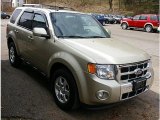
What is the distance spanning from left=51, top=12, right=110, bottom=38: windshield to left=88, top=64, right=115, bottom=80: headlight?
4.06ft

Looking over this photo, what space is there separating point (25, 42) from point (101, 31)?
182 centimetres

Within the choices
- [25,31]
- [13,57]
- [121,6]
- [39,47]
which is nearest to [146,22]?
[13,57]

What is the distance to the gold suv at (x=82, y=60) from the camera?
420 cm

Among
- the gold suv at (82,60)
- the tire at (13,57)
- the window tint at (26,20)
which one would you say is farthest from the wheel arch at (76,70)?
the tire at (13,57)

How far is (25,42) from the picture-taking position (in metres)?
6.37

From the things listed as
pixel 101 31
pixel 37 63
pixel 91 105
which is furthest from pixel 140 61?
pixel 37 63

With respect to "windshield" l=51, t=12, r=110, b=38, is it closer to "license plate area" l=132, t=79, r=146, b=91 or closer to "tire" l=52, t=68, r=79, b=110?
"tire" l=52, t=68, r=79, b=110

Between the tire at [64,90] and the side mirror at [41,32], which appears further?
the side mirror at [41,32]

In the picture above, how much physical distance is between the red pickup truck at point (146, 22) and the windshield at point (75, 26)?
21.2m

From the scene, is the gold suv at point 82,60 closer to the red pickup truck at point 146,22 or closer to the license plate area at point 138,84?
the license plate area at point 138,84

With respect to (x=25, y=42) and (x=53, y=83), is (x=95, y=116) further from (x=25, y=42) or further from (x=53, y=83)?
(x=25, y=42)

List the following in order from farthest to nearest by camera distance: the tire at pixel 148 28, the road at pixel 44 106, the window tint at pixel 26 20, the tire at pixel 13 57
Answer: the tire at pixel 148 28 < the tire at pixel 13 57 < the window tint at pixel 26 20 < the road at pixel 44 106

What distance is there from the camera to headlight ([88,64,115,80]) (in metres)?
→ 4.20

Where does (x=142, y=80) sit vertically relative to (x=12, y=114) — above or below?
above
